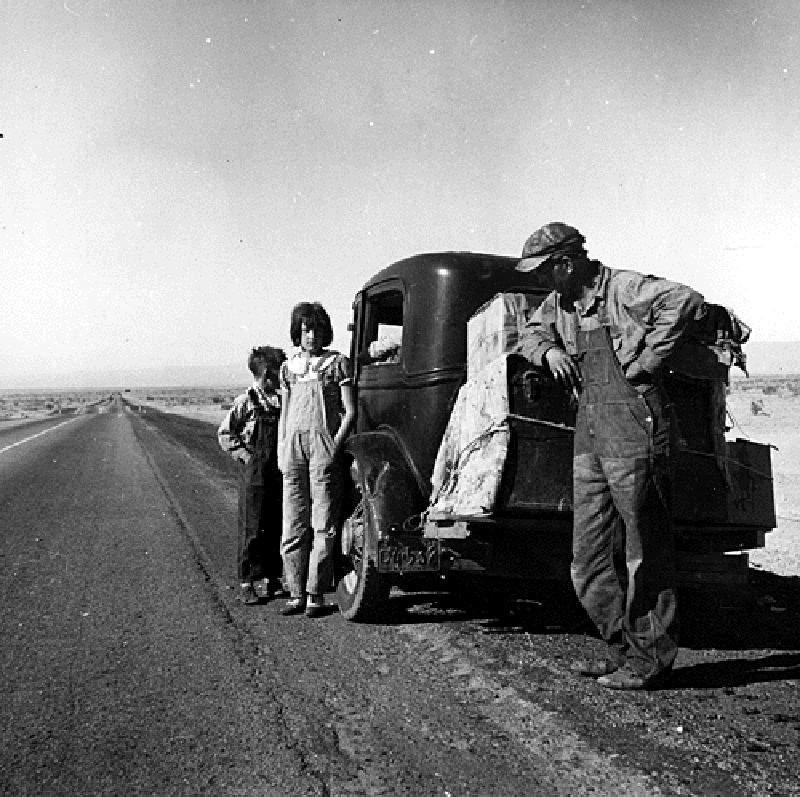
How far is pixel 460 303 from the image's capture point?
467cm

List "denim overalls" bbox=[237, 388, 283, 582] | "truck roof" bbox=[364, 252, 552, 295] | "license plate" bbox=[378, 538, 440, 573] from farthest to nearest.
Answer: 1. "denim overalls" bbox=[237, 388, 283, 582]
2. "truck roof" bbox=[364, 252, 552, 295]
3. "license plate" bbox=[378, 538, 440, 573]

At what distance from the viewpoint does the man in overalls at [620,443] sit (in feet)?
11.3

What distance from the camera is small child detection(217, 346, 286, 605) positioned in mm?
5570

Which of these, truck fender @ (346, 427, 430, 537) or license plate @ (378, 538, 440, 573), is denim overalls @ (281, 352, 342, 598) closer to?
truck fender @ (346, 427, 430, 537)

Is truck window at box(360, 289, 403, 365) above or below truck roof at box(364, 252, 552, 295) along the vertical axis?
below

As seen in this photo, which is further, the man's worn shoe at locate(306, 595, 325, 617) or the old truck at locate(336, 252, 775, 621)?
the man's worn shoe at locate(306, 595, 325, 617)

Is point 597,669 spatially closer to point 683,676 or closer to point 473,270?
point 683,676

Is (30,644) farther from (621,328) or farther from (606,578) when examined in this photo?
(621,328)

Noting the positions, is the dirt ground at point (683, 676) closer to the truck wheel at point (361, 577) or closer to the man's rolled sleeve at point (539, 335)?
the truck wheel at point (361, 577)

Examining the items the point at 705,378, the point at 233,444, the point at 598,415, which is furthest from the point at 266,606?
the point at 705,378

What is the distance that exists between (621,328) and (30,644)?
3.55 metres

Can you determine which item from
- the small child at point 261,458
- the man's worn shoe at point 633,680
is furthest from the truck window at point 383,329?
the man's worn shoe at point 633,680

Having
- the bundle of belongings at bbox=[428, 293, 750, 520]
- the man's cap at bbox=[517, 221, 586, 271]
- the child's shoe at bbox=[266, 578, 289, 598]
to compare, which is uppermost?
the man's cap at bbox=[517, 221, 586, 271]

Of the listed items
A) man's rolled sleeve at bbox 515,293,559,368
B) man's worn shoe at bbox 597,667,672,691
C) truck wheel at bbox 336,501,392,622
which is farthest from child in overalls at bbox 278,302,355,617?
man's worn shoe at bbox 597,667,672,691
